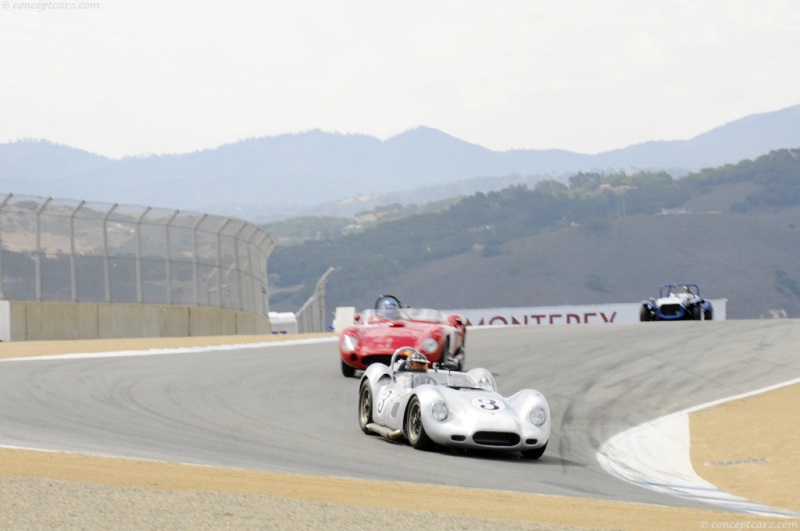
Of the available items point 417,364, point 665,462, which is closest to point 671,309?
point 665,462

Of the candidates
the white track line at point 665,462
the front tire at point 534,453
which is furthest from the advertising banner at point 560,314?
the front tire at point 534,453

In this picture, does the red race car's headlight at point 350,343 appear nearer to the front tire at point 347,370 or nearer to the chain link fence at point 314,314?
the front tire at point 347,370

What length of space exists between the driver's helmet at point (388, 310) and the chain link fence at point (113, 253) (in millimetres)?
11316

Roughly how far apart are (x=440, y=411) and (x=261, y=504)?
4783 mm

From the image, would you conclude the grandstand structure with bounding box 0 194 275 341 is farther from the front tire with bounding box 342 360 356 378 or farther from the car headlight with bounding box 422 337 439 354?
the car headlight with bounding box 422 337 439 354

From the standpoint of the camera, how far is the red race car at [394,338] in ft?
58.4

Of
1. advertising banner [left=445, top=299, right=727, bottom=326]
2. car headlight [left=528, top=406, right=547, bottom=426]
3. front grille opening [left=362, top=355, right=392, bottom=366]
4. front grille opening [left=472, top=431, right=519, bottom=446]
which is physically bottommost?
front grille opening [left=472, top=431, right=519, bottom=446]

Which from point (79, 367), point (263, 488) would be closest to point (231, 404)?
point (79, 367)

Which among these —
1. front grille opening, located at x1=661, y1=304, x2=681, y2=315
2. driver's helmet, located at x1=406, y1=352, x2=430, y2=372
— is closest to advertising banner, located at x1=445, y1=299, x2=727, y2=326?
front grille opening, located at x1=661, y1=304, x2=681, y2=315

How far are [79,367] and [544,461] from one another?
8639mm

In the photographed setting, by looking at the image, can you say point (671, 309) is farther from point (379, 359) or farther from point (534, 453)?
point (534, 453)

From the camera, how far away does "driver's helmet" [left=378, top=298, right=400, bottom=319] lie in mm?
18891

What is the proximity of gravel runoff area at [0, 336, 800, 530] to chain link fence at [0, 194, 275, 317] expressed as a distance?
62.3 ft

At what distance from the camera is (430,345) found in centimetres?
1783
